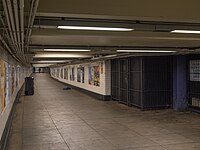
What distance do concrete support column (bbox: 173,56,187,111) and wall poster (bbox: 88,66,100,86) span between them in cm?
600

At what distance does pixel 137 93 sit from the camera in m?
12.1

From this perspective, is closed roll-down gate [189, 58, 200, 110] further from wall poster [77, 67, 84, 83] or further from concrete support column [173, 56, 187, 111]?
wall poster [77, 67, 84, 83]

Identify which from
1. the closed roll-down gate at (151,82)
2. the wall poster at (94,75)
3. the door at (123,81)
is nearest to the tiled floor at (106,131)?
the closed roll-down gate at (151,82)

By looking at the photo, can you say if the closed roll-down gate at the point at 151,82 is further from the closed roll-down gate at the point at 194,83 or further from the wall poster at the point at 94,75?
the wall poster at the point at 94,75

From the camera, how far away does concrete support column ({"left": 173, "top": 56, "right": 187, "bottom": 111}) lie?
1138 centimetres

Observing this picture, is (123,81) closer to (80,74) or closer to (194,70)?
(194,70)

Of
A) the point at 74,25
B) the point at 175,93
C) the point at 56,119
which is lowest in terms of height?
the point at 56,119

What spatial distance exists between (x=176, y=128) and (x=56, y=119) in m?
4.22

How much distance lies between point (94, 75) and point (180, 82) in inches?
281

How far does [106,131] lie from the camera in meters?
7.68

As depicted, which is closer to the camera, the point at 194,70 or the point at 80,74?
the point at 194,70

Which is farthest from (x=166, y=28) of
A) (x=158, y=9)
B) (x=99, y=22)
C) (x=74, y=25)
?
(x=74, y=25)

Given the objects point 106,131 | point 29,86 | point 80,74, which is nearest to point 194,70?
point 106,131

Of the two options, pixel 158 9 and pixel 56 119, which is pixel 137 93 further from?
pixel 158 9
